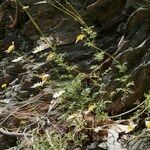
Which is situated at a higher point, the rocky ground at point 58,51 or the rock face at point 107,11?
the rock face at point 107,11

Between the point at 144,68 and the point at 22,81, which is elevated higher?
the point at 144,68

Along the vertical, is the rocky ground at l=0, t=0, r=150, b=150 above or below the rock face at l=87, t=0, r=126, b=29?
below

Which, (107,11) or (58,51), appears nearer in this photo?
(107,11)

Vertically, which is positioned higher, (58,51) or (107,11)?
(107,11)

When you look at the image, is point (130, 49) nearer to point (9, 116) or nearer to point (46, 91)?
point (46, 91)

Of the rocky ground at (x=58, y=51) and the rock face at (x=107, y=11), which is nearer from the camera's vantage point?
the rocky ground at (x=58, y=51)

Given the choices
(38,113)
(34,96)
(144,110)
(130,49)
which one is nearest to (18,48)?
(34,96)

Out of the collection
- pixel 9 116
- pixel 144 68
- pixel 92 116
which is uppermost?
pixel 144 68

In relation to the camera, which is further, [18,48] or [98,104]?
[18,48]
